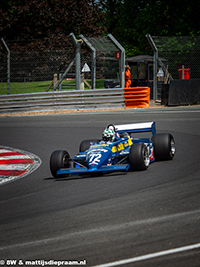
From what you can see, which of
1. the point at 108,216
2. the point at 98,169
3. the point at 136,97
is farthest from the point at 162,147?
the point at 136,97

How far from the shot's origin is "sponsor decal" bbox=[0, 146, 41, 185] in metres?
8.70

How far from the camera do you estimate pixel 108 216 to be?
5.38 m

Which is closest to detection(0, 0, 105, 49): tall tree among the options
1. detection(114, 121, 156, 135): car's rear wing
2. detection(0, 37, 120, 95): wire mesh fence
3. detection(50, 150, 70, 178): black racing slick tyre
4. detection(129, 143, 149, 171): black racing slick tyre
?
detection(0, 37, 120, 95): wire mesh fence

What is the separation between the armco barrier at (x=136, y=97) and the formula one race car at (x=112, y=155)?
9482 millimetres

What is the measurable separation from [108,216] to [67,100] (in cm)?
1393

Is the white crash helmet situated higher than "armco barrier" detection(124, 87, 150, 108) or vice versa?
"armco barrier" detection(124, 87, 150, 108)

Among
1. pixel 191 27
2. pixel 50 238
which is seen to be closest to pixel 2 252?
pixel 50 238

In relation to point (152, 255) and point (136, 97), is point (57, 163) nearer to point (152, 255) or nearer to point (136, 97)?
point (152, 255)

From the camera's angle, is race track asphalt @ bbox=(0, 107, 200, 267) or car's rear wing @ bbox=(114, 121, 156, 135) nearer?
race track asphalt @ bbox=(0, 107, 200, 267)

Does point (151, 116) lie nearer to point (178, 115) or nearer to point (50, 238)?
point (178, 115)

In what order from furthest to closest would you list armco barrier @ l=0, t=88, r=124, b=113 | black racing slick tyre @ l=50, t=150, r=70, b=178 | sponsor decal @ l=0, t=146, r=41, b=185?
armco barrier @ l=0, t=88, r=124, b=113 → sponsor decal @ l=0, t=146, r=41, b=185 → black racing slick tyre @ l=50, t=150, r=70, b=178

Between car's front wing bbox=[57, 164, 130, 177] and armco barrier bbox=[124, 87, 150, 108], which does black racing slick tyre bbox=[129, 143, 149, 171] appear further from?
armco barrier bbox=[124, 87, 150, 108]

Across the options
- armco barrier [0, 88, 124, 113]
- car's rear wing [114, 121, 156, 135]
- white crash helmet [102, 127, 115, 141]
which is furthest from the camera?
armco barrier [0, 88, 124, 113]

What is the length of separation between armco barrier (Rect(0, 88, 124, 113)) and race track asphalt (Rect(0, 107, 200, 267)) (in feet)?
29.1
